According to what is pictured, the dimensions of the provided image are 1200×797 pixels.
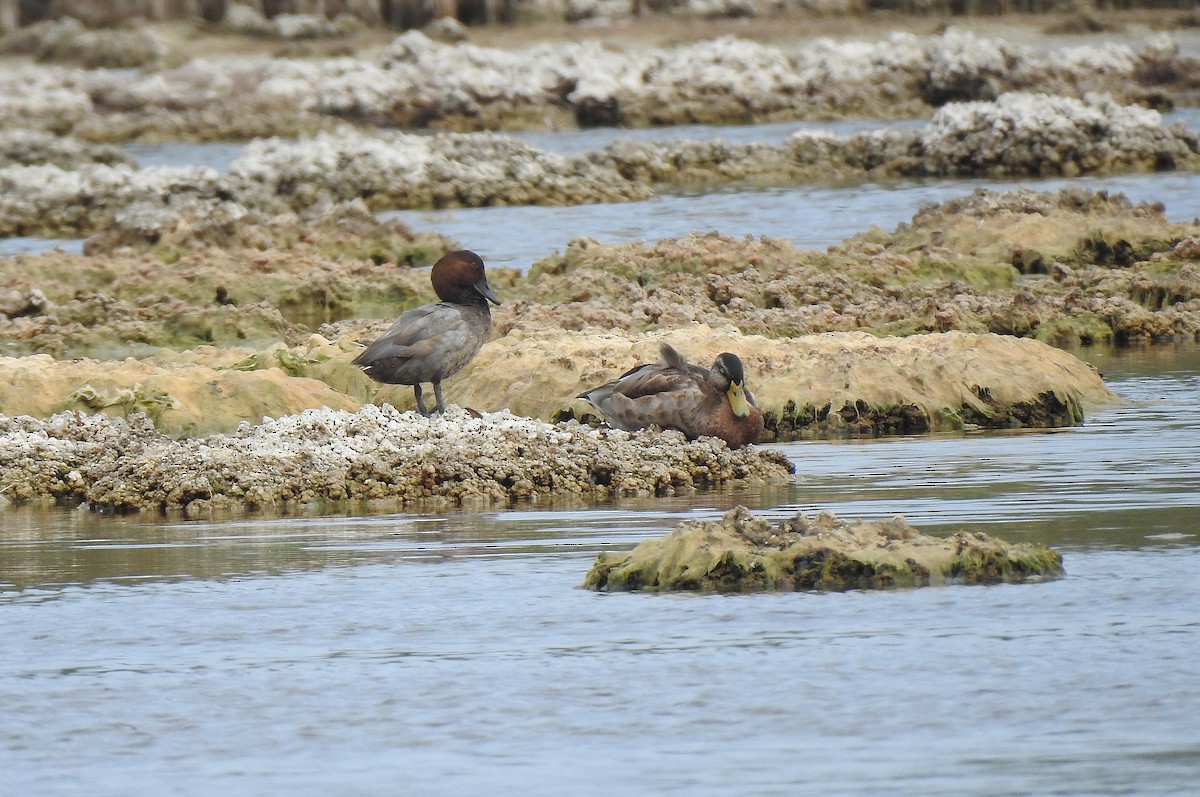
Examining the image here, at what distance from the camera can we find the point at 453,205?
33875mm

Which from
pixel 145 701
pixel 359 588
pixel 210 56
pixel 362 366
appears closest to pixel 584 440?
pixel 362 366

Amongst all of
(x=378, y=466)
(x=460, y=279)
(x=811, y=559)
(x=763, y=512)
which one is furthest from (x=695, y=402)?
(x=811, y=559)

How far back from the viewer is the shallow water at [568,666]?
6.20 metres

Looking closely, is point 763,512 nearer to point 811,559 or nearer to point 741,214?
point 811,559

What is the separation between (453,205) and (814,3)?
41644 mm

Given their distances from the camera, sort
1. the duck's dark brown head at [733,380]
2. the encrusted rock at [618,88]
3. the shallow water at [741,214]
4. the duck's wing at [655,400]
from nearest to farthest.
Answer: the duck's dark brown head at [733,380], the duck's wing at [655,400], the shallow water at [741,214], the encrusted rock at [618,88]

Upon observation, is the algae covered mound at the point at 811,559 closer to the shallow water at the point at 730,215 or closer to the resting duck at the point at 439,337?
the resting duck at the point at 439,337

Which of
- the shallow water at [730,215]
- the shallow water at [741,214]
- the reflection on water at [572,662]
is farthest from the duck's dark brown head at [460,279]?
the shallow water at [730,215]

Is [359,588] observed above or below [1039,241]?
below

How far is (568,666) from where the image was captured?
24.2 ft

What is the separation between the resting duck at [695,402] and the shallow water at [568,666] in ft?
4.43

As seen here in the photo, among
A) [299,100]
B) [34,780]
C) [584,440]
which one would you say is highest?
[299,100]

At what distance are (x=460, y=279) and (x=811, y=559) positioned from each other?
515 centimetres

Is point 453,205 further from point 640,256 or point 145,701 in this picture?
point 145,701
